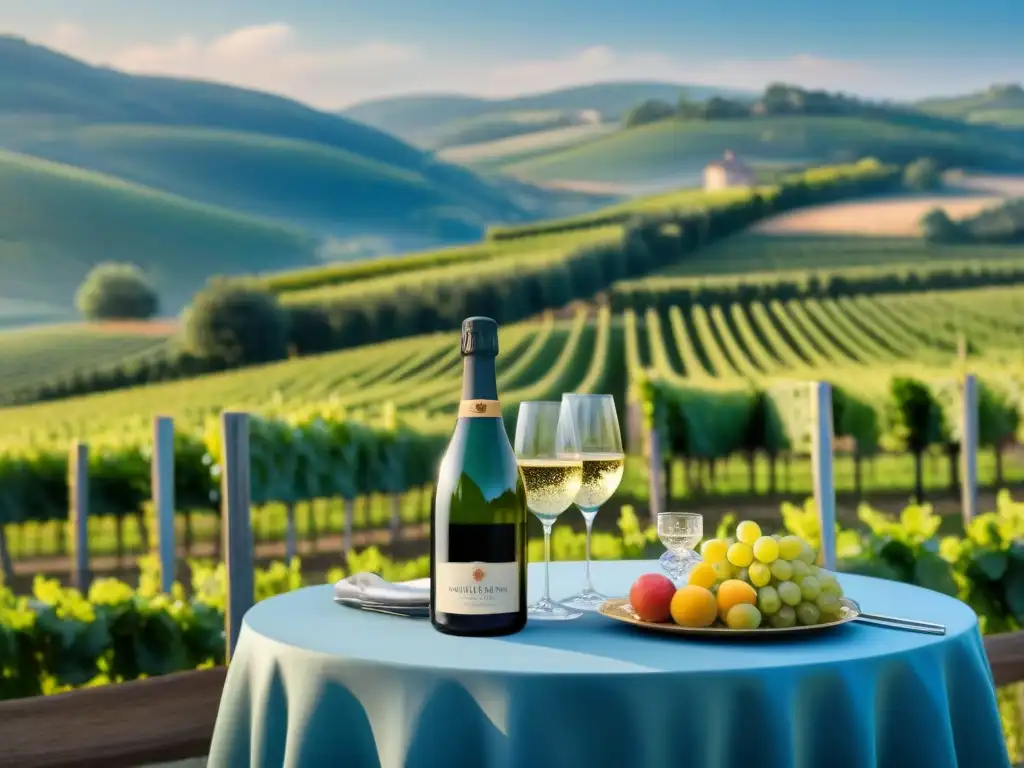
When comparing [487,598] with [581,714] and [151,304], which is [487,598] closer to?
[581,714]

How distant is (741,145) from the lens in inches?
600

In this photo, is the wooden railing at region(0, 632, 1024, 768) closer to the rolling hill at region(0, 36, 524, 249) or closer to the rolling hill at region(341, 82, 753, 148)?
the rolling hill at region(0, 36, 524, 249)

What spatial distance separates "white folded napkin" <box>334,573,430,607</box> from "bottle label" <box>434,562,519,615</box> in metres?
0.16

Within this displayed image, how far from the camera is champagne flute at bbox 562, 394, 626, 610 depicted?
65.8 inches

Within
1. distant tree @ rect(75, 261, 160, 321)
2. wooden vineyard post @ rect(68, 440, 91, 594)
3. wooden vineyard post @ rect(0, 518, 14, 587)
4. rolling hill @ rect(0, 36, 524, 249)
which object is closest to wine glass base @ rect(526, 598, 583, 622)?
wooden vineyard post @ rect(68, 440, 91, 594)

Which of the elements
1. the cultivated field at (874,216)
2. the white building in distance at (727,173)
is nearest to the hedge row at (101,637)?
→ the white building in distance at (727,173)

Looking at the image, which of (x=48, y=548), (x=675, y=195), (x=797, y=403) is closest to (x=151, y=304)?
(x=48, y=548)

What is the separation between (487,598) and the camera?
5.08 feet

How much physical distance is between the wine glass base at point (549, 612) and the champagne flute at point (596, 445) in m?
0.09

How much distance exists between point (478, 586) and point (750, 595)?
0.32 m

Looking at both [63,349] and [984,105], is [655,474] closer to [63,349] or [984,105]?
[63,349]

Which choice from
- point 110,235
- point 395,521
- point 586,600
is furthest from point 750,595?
point 395,521

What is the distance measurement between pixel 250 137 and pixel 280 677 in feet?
40.0

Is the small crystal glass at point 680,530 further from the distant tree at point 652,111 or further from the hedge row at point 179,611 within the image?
the distant tree at point 652,111
